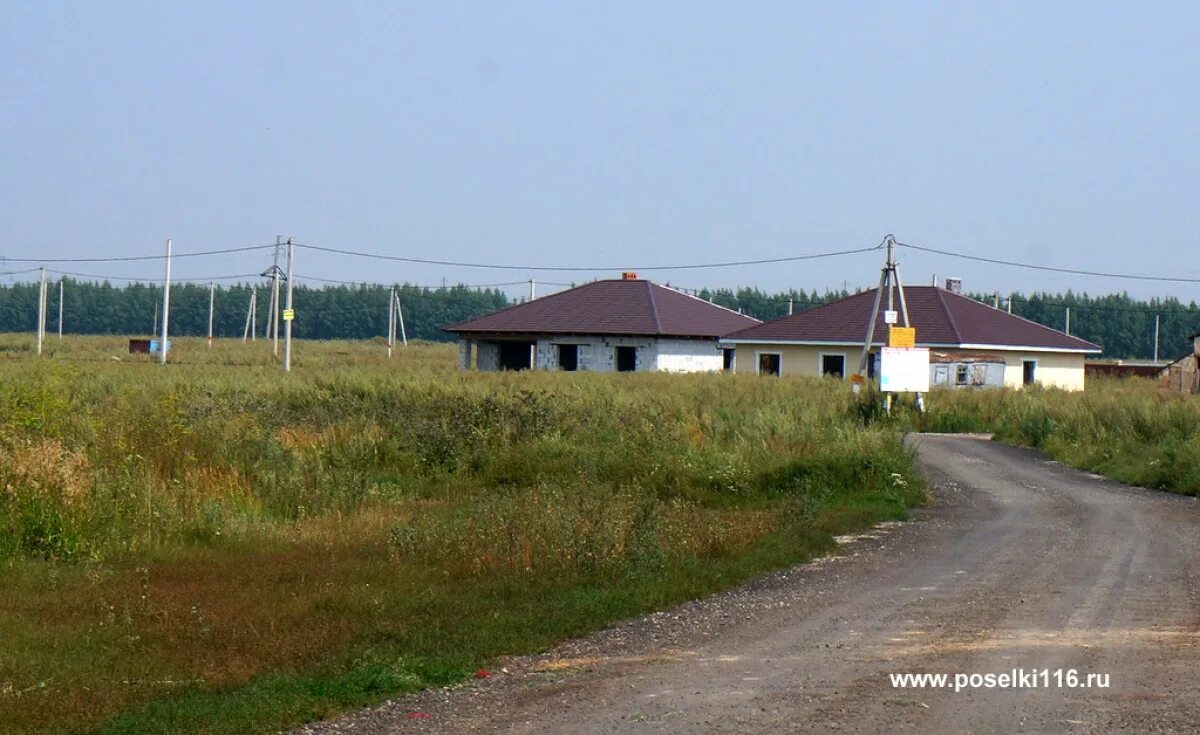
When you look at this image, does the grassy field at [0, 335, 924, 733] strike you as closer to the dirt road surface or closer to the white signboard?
the dirt road surface

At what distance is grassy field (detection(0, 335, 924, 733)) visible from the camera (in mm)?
7691

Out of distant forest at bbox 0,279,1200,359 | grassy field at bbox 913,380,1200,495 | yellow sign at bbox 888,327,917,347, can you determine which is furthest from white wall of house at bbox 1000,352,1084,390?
distant forest at bbox 0,279,1200,359

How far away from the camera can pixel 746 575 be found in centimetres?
1123

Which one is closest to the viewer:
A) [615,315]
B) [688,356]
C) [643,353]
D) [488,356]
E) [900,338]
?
[900,338]

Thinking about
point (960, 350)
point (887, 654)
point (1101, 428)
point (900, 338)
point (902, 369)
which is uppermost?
point (960, 350)

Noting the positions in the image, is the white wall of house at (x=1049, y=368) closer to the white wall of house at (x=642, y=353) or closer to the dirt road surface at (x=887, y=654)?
the white wall of house at (x=642, y=353)

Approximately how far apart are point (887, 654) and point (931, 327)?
43355 mm

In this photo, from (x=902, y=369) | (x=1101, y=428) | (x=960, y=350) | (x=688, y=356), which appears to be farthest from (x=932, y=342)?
(x=1101, y=428)

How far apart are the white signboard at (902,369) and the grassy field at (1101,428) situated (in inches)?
100

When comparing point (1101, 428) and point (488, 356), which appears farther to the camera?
point (488, 356)

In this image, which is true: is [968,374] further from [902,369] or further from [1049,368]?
[902,369]

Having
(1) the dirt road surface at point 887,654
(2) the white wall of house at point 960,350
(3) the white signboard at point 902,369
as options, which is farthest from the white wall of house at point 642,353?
(1) the dirt road surface at point 887,654

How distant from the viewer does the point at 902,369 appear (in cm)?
2608

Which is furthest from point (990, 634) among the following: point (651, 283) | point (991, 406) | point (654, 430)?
point (651, 283)
